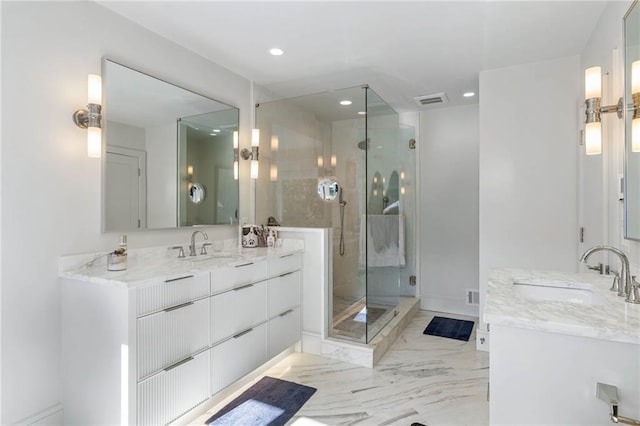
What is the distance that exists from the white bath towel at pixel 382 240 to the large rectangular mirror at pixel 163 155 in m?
1.19

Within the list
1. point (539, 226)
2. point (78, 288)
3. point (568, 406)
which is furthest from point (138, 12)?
point (539, 226)

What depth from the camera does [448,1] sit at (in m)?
1.89

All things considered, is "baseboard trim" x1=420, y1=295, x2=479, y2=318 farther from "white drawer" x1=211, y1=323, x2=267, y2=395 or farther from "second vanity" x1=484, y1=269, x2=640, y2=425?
"second vanity" x1=484, y1=269, x2=640, y2=425

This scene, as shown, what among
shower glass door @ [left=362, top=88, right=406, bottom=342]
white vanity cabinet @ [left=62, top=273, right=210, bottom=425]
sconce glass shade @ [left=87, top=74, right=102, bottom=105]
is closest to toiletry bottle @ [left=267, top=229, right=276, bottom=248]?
shower glass door @ [left=362, top=88, right=406, bottom=342]

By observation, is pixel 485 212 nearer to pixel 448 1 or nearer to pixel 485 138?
pixel 485 138

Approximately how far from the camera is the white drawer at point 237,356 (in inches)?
77.2

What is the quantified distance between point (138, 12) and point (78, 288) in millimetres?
1637

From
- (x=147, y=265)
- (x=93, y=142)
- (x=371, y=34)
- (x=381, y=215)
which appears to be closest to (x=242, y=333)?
(x=147, y=265)

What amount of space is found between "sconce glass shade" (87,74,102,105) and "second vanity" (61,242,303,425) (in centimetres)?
94

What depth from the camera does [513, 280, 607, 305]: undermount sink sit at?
148 cm

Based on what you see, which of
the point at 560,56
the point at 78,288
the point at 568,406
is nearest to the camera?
the point at 568,406

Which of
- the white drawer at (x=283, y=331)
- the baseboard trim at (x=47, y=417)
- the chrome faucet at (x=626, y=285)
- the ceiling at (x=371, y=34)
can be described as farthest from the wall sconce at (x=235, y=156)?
the chrome faucet at (x=626, y=285)

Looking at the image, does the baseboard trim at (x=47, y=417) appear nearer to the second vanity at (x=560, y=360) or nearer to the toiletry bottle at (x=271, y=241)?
the toiletry bottle at (x=271, y=241)

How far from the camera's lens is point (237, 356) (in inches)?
83.0
